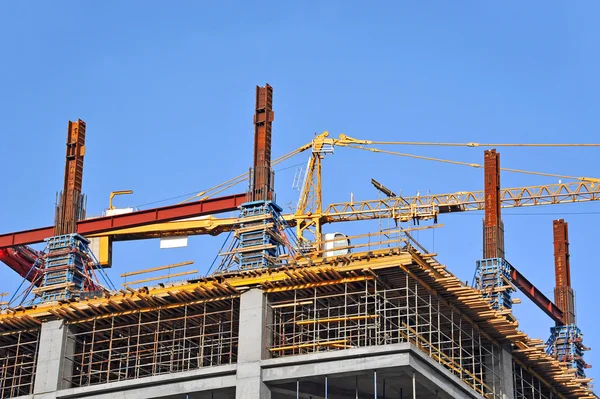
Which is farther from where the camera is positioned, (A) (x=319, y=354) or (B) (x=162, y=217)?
(B) (x=162, y=217)

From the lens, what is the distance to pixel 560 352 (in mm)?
97938

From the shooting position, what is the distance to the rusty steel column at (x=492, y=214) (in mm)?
88750

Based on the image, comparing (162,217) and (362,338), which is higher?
(162,217)

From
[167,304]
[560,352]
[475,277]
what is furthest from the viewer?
[560,352]

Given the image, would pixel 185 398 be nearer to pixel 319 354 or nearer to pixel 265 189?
pixel 319 354

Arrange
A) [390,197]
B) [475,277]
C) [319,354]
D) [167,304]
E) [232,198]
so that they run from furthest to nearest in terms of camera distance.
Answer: [390,197] → [475,277] → [232,198] → [167,304] → [319,354]

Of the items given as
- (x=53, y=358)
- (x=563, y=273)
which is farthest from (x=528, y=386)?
(x=53, y=358)

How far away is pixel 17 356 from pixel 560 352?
143ft

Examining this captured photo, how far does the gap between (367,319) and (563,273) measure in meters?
38.5

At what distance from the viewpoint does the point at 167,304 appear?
69.2 meters

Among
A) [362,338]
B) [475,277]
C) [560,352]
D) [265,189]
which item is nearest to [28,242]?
[265,189]

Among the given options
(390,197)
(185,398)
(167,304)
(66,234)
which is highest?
(390,197)

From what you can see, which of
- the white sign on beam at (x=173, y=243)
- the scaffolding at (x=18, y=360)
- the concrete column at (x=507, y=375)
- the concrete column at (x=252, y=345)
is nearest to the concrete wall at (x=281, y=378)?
the concrete column at (x=252, y=345)

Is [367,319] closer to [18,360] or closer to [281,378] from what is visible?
[281,378]
